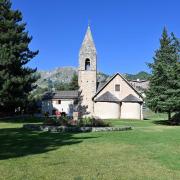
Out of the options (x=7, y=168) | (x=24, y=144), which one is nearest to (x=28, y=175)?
(x=7, y=168)

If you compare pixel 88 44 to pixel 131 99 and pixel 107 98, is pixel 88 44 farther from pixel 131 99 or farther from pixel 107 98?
pixel 131 99

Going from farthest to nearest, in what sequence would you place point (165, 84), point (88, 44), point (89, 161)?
1. point (88, 44)
2. point (165, 84)
3. point (89, 161)

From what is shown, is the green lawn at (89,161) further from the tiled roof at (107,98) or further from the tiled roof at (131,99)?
the tiled roof at (131,99)

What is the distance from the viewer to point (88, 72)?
4859 centimetres

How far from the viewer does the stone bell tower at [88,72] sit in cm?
4756

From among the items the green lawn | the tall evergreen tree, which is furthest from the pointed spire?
the green lawn

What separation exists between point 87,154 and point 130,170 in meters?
3.13

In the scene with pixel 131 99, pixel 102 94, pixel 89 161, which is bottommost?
pixel 89 161

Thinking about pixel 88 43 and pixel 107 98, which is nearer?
pixel 107 98

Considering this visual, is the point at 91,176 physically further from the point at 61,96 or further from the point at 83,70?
the point at 61,96

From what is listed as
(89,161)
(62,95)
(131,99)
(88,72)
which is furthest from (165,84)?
(62,95)

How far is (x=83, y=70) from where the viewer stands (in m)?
48.6

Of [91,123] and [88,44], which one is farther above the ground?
[88,44]

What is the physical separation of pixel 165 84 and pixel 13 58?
16.8 m
